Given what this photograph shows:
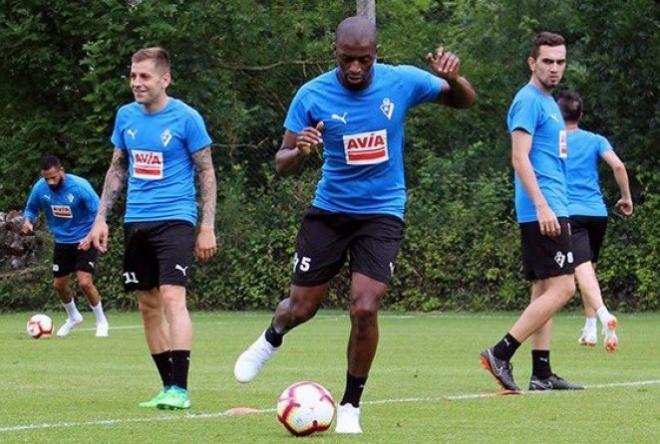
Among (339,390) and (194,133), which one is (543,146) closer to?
(339,390)

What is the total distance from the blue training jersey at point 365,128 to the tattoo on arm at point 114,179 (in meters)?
2.08

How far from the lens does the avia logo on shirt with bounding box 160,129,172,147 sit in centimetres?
1044

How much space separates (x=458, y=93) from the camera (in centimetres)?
877

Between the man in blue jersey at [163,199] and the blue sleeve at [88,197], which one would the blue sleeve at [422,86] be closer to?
the man in blue jersey at [163,199]

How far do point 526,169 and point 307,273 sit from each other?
Answer: 7.46 feet

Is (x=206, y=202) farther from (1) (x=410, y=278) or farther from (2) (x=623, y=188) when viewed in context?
(1) (x=410, y=278)

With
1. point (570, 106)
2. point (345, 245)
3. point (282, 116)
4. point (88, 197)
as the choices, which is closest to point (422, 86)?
point (345, 245)

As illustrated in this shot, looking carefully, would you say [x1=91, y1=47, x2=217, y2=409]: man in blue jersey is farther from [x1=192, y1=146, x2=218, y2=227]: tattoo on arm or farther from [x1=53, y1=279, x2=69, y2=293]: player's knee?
[x1=53, y1=279, x2=69, y2=293]: player's knee

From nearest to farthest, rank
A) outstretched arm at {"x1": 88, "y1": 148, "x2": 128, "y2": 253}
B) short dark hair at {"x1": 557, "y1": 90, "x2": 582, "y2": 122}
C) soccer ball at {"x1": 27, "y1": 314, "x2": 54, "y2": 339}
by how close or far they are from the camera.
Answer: outstretched arm at {"x1": 88, "y1": 148, "x2": 128, "y2": 253}, short dark hair at {"x1": 557, "y1": 90, "x2": 582, "y2": 122}, soccer ball at {"x1": 27, "y1": 314, "x2": 54, "y2": 339}

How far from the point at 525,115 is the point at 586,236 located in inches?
176

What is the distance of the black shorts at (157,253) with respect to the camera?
1034cm

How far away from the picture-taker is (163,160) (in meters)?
10.5

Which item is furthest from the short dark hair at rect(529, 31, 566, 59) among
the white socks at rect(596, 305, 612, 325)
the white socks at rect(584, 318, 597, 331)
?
the white socks at rect(584, 318, 597, 331)

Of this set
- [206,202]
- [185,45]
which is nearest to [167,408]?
[206,202]
